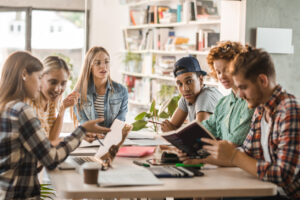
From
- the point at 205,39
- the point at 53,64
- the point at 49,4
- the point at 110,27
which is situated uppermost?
the point at 49,4

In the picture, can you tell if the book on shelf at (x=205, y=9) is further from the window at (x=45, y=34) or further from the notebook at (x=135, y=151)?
the notebook at (x=135, y=151)

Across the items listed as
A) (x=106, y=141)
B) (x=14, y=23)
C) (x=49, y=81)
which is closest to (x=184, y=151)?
(x=106, y=141)

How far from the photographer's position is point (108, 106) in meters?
3.43

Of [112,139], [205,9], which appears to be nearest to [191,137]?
[112,139]

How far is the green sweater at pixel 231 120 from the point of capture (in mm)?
2301

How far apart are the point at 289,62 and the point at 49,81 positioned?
2916mm

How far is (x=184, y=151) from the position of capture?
7.09 feet

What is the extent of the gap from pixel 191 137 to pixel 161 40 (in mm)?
4294

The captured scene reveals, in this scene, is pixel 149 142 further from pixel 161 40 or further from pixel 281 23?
pixel 161 40

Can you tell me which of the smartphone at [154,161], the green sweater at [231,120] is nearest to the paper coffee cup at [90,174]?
the smartphone at [154,161]

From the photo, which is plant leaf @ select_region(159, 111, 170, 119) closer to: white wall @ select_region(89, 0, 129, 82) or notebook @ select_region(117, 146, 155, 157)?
notebook @ select_region(117, 146, 155, 157)

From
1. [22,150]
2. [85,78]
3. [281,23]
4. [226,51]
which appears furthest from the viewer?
[281,23]

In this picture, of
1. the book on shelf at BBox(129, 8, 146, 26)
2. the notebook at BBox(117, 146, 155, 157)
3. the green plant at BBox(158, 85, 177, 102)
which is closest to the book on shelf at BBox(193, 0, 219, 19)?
the green plant at BBox(158, 85, 177, 102)

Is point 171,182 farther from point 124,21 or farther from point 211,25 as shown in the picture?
point 124,21
